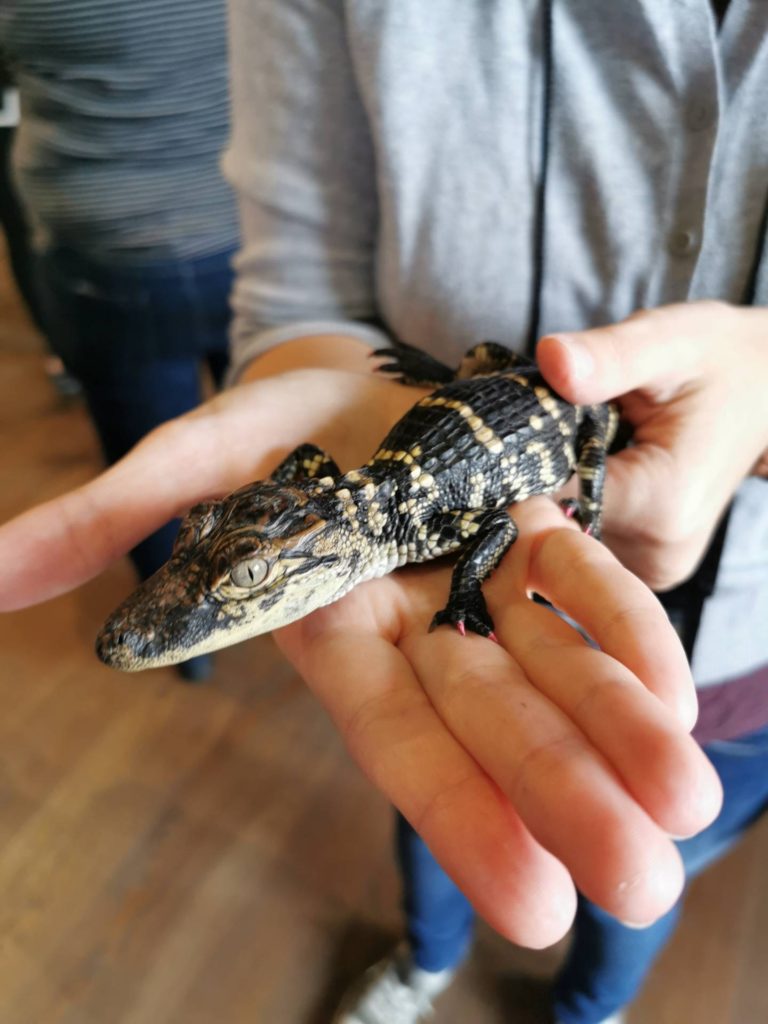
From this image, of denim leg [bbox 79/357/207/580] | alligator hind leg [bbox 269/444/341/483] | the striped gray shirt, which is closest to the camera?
alligator hind leg [bbox 269/444/341/483]

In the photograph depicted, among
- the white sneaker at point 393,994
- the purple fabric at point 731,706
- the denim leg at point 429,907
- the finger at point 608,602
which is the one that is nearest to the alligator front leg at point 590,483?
the finger at point 608,602

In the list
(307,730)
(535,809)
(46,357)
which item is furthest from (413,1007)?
(46,357)

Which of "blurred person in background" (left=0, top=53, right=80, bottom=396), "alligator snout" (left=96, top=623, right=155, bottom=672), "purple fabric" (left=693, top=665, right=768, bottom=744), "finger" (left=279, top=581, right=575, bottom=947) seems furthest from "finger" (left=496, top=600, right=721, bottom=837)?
"blurred person in background" (left=0, top=53, right=80, bottom=396)

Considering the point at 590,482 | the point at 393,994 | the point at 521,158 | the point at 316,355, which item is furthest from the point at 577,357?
the point at 393,994

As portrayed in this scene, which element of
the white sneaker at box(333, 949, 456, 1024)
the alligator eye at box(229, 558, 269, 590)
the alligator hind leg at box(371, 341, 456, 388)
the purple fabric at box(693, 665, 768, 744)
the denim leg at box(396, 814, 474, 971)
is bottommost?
the white sneaker at box(333, 949, 456, 1024)

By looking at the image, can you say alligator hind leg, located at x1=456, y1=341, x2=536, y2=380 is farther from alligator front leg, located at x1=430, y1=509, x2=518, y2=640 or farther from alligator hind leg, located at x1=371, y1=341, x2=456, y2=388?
alligator front leg, located at x1=430, y1=509, x2=518, y2=640

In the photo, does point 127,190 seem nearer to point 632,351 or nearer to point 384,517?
point 384,517

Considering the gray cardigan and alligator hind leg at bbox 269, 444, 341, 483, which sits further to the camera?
alligator hind leg at bbox 269, 444, 341, 483
